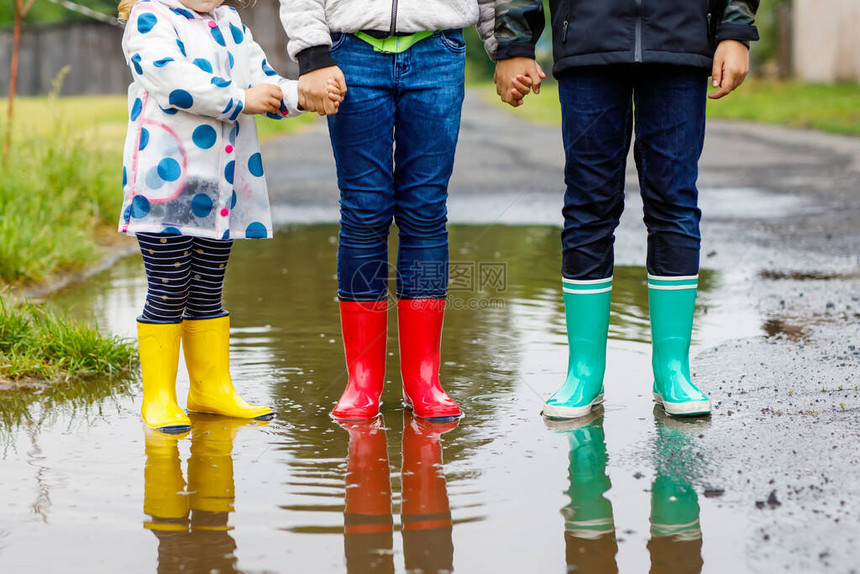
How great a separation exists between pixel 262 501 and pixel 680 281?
1473mm

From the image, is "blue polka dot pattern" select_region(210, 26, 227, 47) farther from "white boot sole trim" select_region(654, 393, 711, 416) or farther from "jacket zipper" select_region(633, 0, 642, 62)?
"white boot sole trim" select_region(654, 393, 711, 416)

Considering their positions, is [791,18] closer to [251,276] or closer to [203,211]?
[251,276]

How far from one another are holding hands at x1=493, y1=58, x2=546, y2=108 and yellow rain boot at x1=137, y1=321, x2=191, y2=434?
1.24 metres

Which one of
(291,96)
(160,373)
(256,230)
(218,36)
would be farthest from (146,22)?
(160,373)

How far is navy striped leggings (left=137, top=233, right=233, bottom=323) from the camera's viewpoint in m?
3.19

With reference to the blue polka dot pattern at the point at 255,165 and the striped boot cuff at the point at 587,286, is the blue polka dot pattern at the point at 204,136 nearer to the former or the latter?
the blue polka dot pattern at the point at 255,165

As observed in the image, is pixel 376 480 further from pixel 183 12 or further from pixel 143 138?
pixel 183 12

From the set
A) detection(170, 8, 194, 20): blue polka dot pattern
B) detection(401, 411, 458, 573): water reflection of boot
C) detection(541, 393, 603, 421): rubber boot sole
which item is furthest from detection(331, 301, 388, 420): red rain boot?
detection(170, 8, 194, 20): blue polka dot pattern

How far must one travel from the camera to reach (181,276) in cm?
322

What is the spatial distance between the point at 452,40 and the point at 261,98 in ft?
1.98

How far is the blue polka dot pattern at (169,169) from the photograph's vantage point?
3.10 m

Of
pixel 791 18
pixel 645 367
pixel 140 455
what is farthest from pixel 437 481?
pixel 791 18

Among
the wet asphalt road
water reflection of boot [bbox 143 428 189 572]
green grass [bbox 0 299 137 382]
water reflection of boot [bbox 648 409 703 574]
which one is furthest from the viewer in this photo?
green grass [bbox 0 299 137 382]

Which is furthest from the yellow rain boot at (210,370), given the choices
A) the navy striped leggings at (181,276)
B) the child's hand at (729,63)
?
the child's hand at (729,63)
